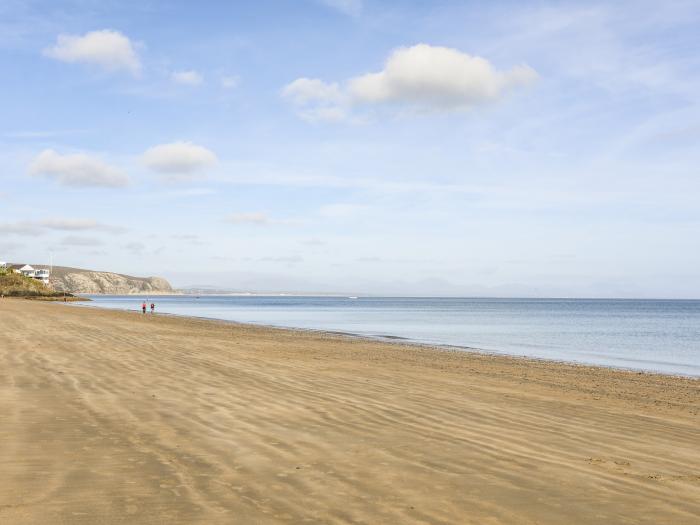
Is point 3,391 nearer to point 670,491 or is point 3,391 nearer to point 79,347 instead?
point 79,347

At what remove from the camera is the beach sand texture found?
5.15 meters

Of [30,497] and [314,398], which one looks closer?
[30,497]

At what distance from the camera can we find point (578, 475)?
6.52 meters

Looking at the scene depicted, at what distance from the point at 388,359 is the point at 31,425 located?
51.5 ft

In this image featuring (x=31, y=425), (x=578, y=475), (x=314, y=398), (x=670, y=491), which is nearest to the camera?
(x=670, y=491)

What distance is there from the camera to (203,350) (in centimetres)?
2073

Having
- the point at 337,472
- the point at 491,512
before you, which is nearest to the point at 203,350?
the point at 337,472

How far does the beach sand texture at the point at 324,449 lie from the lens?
5152 millimetres

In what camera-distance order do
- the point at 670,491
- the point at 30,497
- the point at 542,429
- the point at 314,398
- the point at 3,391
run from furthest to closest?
the point at 314,398 → the point at 3,391 → the point at 542,429 → the point at 670,491 → the point at 30,497

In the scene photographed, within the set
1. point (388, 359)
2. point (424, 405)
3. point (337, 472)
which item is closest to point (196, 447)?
point (337, 472)

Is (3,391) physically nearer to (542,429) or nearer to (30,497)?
(30,497)

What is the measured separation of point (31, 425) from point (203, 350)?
42.3ft

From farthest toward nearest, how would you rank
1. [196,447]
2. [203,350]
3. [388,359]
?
[388,359] → [203,350] → [196,447]

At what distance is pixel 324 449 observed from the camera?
24.0ft
